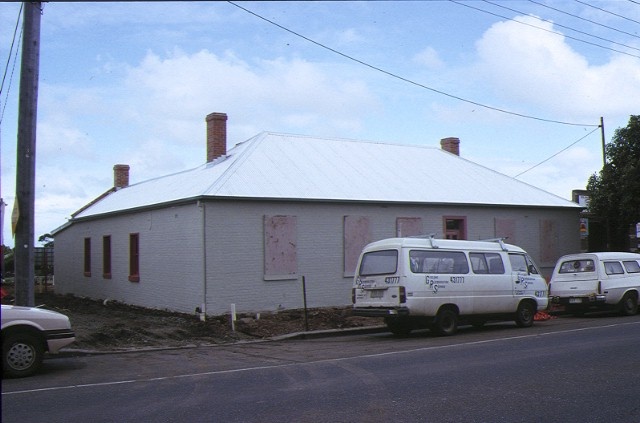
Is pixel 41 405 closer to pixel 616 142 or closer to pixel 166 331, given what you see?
pixel 166 331

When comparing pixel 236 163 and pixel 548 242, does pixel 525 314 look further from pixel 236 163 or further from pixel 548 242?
pixel 548 242

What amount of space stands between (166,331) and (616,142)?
63.9 ft

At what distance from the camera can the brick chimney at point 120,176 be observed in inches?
1342

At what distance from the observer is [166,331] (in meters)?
15.5

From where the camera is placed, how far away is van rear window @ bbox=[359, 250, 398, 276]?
48.1 feet

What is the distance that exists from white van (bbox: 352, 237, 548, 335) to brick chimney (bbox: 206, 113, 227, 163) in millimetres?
9669

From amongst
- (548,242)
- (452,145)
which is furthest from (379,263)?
(452,145)

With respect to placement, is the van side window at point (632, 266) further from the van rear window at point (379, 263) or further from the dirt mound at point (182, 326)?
the van rear window at point (379, 263)

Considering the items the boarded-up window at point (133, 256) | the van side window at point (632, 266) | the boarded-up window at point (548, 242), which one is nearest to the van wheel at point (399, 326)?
the van side window at point (632, 266)

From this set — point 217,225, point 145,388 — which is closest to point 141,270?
point 217,225

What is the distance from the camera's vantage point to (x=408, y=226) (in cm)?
2212

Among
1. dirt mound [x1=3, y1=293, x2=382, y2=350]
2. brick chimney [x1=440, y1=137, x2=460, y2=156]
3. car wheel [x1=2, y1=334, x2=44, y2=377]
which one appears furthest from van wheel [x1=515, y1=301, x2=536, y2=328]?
brick chimney [x1=440, y1=137, x2=460, y2=156]

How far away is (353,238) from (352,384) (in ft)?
40.2

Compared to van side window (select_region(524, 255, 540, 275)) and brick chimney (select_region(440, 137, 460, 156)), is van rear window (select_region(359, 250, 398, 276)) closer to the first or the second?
van side window (select_region(524, 255, 540, 275))
